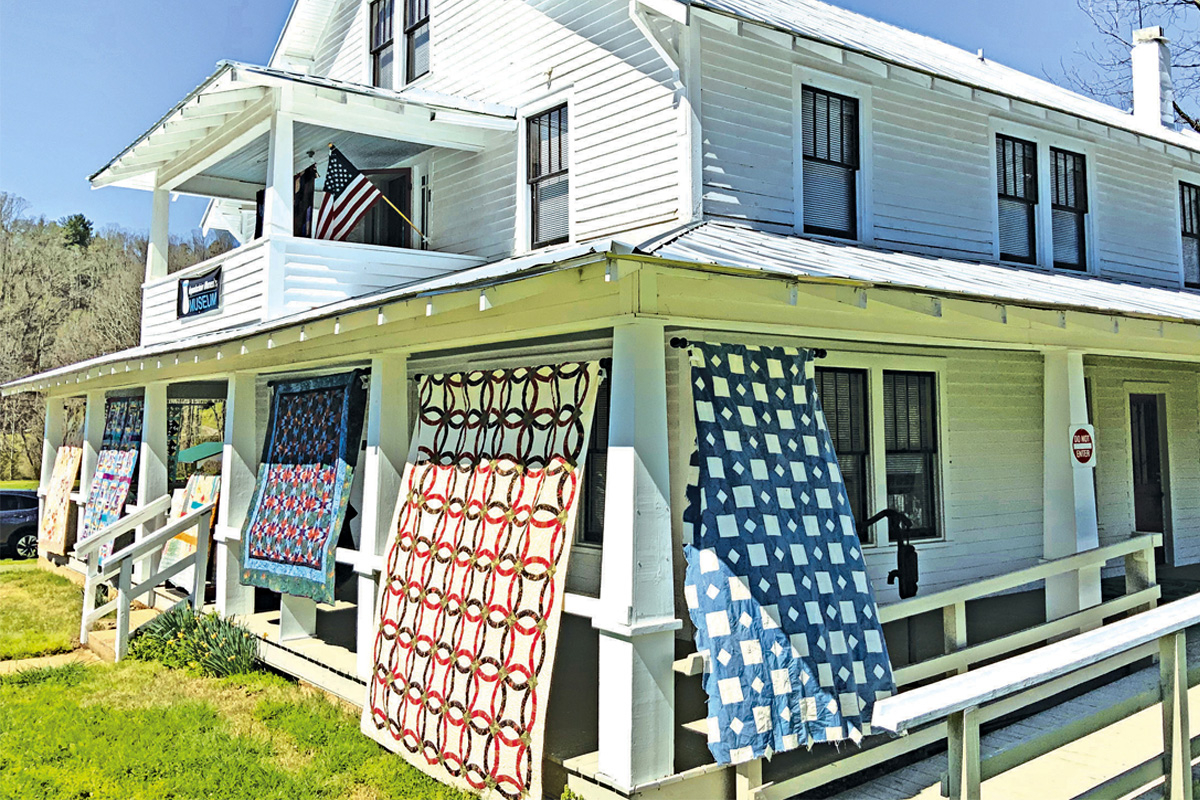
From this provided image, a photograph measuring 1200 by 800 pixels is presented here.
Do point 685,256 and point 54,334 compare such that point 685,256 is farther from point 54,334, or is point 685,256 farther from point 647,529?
point 54,334

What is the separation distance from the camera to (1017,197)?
38.8ft

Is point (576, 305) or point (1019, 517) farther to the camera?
point (1019, 517)

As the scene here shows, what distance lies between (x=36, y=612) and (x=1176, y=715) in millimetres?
13029

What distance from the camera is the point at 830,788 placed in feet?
19.7

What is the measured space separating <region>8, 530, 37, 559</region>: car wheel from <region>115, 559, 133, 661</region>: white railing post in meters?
11.4

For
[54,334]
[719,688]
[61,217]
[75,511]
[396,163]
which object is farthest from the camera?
[61,217]

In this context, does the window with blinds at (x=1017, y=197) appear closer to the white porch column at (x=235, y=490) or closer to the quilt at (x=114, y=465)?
the white porch column at (x=235, y=490)

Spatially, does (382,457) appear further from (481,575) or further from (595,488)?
(595,488)

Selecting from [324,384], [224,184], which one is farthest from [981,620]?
[224,184]

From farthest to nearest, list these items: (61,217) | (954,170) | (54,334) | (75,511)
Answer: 1. (61,217)
2. (54,334)
3. (75,511)
4. (954,170)

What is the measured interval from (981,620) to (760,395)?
5.39 metres

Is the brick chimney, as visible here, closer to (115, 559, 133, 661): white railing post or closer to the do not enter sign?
the do not enter sign

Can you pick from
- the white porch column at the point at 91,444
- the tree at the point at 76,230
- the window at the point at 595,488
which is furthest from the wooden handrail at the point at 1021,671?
the tree at the point at 76,230

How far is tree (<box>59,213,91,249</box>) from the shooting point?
6819cm
